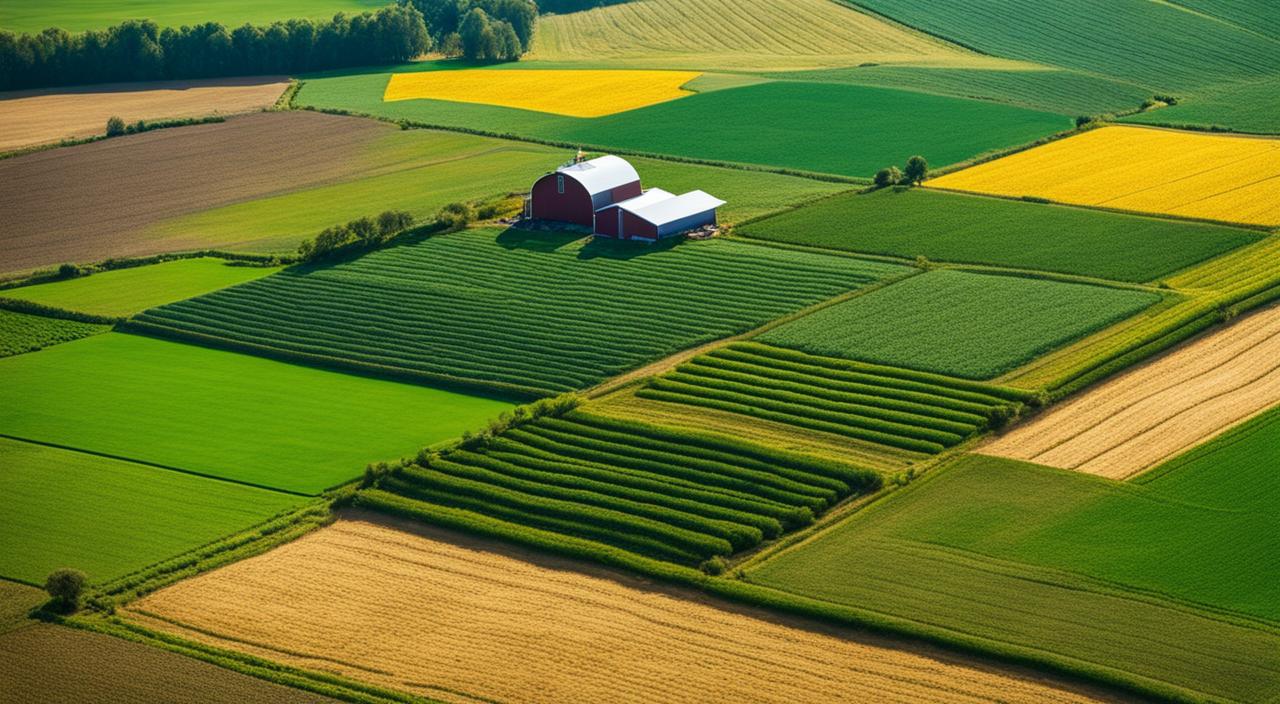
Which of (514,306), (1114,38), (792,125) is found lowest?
(514,306)

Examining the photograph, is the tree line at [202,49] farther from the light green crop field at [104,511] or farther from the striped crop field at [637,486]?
the striped crop field at [637,486]

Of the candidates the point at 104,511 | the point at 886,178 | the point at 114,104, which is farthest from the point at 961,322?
the point at 114,104

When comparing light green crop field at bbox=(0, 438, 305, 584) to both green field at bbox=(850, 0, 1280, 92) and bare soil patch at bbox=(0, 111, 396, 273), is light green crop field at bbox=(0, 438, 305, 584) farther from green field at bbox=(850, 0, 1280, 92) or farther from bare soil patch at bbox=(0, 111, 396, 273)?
green field at bbox=(850, 0, 1280, 92)

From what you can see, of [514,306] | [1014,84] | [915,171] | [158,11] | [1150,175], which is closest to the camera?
[514,306]

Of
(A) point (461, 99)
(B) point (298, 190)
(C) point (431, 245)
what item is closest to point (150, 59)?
(A) point (461, 99)

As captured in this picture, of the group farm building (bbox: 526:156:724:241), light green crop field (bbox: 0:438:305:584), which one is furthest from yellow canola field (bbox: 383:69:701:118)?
light green crop field (bbox: 0:438:305:584)

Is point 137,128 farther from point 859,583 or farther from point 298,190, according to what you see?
point 859,583

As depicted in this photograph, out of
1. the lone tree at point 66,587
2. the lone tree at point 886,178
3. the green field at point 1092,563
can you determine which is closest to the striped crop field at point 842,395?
the green field at point 1092,563

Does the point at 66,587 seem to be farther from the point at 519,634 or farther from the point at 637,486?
the point at 637,486
